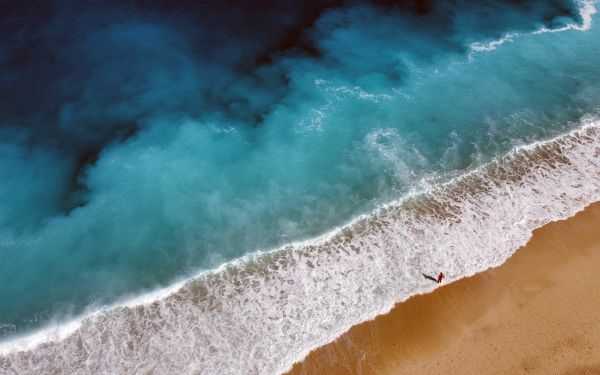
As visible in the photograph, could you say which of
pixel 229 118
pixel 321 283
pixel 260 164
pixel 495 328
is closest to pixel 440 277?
pixel 495 328

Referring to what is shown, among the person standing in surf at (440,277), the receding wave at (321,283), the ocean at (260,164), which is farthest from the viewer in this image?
the person standing in surf at (440,277)

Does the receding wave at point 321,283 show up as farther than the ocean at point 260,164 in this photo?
No

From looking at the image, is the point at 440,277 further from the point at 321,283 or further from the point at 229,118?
the point at 229,118

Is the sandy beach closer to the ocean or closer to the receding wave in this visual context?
the receding wave

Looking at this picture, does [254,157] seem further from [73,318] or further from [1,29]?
[1,29]

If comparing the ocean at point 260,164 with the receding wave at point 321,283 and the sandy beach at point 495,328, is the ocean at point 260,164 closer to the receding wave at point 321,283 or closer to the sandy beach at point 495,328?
the receding wave at point 321,283

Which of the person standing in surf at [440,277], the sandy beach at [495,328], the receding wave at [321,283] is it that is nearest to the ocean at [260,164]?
the receding wave at [321,283]

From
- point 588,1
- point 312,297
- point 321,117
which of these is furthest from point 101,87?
point 588,1
